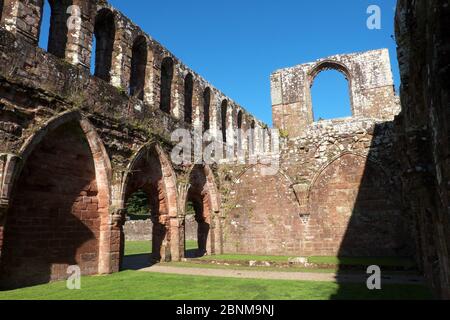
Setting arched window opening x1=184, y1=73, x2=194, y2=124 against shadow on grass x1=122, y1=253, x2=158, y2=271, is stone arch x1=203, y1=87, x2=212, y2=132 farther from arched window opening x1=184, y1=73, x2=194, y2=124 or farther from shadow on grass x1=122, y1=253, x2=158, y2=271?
shadow on grass x1=122, y1=253, x2=158, y2=271

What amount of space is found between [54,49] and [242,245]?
9.04 metres

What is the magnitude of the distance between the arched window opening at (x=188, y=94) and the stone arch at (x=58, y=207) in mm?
6158

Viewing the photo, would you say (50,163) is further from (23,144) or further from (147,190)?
(147,190)

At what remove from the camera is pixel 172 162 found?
455 inches

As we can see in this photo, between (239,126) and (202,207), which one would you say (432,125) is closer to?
(202,207)

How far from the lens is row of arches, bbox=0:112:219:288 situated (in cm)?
688

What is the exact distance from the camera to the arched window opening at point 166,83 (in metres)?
12.9

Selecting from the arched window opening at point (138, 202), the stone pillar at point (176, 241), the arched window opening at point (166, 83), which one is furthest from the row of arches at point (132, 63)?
the arched window opening at point (138, 202)

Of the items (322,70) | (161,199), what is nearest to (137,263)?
(161,199)

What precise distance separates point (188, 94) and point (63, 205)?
7.77 m

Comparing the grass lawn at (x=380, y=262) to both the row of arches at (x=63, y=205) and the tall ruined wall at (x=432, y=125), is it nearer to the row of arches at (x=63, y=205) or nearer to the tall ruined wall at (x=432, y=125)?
the tall ruined wall at (x=432, y=125)

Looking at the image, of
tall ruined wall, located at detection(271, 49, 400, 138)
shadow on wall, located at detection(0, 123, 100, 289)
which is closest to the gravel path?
shadow on wall, located at detection(0, 123, 100, 289)
